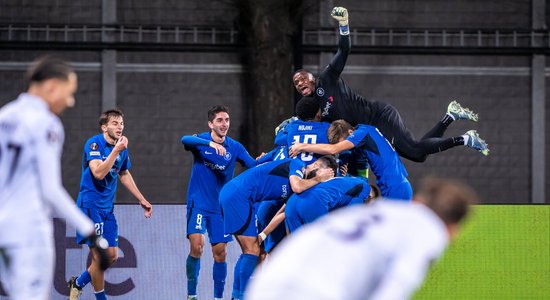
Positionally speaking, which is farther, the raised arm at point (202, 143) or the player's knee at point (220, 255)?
the player's knee at point (220, 255)

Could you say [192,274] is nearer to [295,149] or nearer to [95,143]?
[95,143]

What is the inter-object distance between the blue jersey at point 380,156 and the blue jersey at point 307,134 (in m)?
0.37

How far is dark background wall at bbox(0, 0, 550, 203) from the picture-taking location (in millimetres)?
18938

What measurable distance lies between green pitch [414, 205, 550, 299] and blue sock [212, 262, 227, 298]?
2.34 m

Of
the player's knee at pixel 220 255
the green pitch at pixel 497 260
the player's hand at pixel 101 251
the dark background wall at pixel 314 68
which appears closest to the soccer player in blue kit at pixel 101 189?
the player's knee at pixel 220 255

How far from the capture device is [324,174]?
8008mm

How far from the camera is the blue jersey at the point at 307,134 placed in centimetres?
861

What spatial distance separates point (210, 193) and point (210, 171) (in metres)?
0.23

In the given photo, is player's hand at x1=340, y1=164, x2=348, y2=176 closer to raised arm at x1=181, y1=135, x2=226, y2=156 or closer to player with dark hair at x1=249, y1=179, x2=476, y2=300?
raised arm at x1=181, y1=135, x2=226, y2=156

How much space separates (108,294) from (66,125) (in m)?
9.74

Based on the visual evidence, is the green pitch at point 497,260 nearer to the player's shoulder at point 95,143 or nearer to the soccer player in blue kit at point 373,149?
the soccer player in blue kit at point 373,149

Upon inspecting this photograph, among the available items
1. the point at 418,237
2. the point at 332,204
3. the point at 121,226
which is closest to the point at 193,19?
the point at 121,226

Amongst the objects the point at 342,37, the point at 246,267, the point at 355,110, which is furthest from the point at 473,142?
the point at 246,267

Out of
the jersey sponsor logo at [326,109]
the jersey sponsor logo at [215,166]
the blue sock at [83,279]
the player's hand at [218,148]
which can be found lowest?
the blue sock at [83,279]
